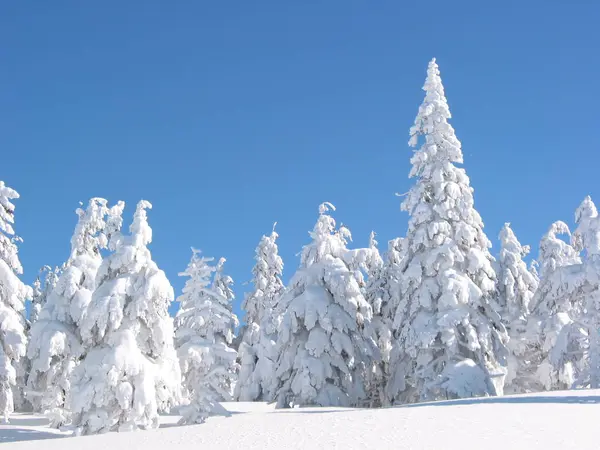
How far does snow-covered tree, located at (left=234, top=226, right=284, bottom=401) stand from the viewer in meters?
50.2

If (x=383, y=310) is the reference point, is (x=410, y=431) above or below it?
below

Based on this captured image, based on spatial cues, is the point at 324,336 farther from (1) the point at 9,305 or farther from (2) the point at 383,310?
(1) the point at 9,305

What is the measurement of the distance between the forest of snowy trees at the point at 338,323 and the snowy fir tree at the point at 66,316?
0.08 metres

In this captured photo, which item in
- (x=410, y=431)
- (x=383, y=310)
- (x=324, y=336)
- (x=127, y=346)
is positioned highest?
(x=383, y=310)

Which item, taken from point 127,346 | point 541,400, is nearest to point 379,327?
point 127,346

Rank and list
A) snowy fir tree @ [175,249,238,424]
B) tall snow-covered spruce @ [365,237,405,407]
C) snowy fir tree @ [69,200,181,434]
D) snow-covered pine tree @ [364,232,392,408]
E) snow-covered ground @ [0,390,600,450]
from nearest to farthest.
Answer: snow-covered ground @ [0,390,600,450]
snowy fir tree @ [175,249,238,424]
snowy fir tree @ [69,200,181,434]
snow-covered pine tree @ [364,232,392,408]
tall snow-covered spruce @ [365,237,405,407]

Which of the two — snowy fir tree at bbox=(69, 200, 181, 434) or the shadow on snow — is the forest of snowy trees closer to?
snowy fir tree at bbox=(69, 200, 181, 434)

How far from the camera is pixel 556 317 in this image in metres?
34.2

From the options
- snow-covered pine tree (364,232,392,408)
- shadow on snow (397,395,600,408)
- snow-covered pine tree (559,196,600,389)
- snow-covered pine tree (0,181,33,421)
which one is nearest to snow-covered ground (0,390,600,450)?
shadow on snow (397,395,600,408)

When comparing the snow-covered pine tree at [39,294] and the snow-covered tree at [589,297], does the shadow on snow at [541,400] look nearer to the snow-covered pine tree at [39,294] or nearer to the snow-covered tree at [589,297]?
the snow-covered tree at [589,297]

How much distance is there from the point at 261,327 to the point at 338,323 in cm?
2027

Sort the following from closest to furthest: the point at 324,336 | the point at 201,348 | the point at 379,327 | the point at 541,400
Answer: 1. the point at 541,400
2. the point at 324,336
3. the point at 201,348
4. the point at 379,327

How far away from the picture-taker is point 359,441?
14273 mm

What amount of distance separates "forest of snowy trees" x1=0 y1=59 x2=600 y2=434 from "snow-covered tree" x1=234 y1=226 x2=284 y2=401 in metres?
10.9
